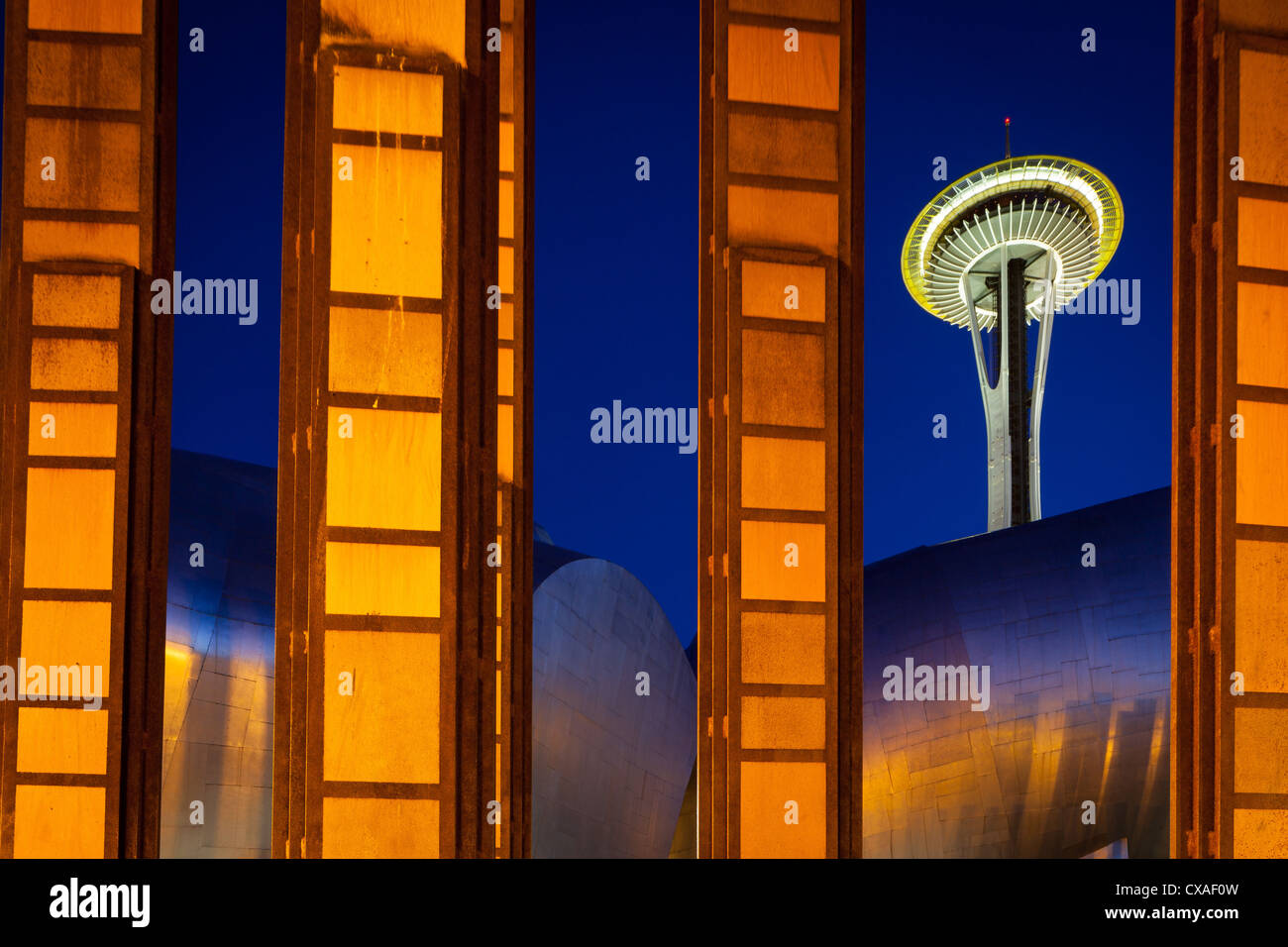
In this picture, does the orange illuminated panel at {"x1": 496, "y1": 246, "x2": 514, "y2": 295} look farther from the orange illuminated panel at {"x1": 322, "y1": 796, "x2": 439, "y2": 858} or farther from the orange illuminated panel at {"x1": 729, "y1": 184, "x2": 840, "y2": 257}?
the orange illuminated panel at {"x1": 322, "y1": 796, "x2": 439, "y2": 858}

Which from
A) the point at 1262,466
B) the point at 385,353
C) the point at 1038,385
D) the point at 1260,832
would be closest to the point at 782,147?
the point at 385,353

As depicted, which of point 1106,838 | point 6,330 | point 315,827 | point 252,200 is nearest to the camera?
point 315,827

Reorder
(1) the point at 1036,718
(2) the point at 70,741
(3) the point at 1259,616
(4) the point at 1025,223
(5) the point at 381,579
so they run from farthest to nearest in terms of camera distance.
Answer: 1. (4) the point at 1025,223
2. (1) the point at 1036,718
3. (2) the point at 70,741
4. (3) the point at 1259,616
5. (5) the point at 381,579

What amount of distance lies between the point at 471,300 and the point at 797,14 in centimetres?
514

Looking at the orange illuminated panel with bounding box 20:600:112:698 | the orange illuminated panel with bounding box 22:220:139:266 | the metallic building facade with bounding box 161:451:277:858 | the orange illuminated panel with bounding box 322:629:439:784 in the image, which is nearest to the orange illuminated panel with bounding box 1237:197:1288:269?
the orange illuminated panel with bounding box 322:629:439:784

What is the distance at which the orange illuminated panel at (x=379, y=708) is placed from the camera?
8117mm

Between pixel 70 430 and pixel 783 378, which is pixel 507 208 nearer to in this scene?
pixel 783 378

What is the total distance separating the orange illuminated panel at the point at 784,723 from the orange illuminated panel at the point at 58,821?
5.61 metres

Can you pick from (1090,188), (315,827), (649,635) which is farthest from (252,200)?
(315,827)

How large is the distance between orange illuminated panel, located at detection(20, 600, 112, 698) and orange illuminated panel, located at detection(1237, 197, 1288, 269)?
9.90 m

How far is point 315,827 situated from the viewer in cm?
804

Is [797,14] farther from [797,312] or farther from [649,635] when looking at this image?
[649,635]

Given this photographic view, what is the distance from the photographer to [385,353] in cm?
849

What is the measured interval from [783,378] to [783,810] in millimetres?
4119
